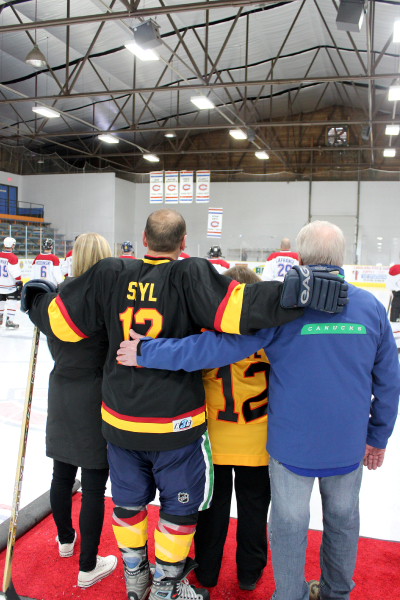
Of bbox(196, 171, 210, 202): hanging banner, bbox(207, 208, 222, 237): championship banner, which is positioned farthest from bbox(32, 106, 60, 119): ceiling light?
bbox(207, 208, 222, 237): championship banner

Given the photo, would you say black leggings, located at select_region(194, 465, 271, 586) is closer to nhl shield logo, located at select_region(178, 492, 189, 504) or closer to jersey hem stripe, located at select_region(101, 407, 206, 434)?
nhl shield logo, located at select_region(178, 492, 189, 504)

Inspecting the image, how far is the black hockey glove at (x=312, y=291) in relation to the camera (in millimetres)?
1353

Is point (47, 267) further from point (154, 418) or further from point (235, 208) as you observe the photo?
point (235, 208)

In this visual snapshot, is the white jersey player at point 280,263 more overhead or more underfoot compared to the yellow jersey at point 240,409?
more overhead

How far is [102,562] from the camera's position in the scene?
1.92m

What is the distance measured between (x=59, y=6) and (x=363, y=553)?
9.76 meters

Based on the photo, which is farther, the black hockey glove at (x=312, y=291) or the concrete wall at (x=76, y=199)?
the concrete wall at (x=76, y=199)

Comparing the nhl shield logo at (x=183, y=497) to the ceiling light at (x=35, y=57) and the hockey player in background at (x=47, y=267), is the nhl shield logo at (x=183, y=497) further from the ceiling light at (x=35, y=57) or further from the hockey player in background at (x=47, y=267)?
the ceiling light at (x=35, y=57)

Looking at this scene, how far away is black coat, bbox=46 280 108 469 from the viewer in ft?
6.02

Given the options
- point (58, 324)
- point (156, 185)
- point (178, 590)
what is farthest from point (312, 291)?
point (156, 185)

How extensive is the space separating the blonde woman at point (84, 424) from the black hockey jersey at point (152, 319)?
20 centimetres

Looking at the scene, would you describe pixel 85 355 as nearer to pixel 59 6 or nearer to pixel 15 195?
pixel 59 6

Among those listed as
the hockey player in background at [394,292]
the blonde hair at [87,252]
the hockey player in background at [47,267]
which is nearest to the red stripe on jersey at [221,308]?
the blonde hair at [87,252]

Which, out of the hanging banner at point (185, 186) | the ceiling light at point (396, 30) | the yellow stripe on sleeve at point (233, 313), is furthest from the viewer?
the hanging banner at point (185, 186)
